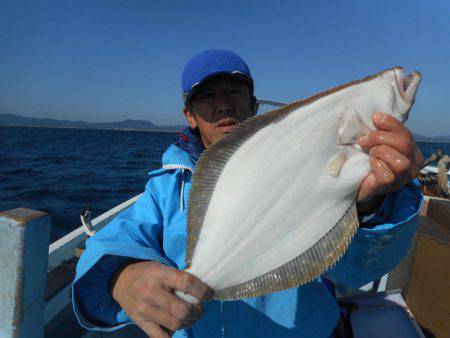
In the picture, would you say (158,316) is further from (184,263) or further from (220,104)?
(220,104)

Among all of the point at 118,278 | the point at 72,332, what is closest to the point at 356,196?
the point at 118,278

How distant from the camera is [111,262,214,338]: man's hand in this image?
45.2 inches

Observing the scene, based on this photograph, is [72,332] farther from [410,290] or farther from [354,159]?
[410,290]

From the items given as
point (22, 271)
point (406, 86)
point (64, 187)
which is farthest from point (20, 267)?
point (64, 187)

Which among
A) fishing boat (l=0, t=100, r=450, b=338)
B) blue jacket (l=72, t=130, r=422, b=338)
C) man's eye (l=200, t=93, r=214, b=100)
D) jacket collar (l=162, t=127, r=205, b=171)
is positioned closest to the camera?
blue jacket (l=72, t=130, r=422, b=338)

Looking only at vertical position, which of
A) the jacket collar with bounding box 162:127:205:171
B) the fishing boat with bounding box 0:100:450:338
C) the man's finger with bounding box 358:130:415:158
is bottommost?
the fishing boat with bounding box 0:100:450:338

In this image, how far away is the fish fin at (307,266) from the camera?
1261 millimetres

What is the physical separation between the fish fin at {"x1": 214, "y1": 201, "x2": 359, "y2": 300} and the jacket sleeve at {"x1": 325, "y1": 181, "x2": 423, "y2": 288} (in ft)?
0.35

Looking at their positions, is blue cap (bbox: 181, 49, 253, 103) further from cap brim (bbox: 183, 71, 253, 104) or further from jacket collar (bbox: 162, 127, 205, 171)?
jacket collar (bbox: 162, 127, 205, 171)

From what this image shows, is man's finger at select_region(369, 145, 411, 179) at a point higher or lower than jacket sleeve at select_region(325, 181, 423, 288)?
higher

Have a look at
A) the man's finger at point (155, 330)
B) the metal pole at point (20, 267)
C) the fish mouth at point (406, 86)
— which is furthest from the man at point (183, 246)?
the metal pole at point (20, 267)

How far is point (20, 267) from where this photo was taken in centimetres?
153

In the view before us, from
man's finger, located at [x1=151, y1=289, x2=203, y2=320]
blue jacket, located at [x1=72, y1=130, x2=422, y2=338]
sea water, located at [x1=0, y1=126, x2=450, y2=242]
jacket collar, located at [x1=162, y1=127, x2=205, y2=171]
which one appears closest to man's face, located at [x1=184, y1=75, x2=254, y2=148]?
jacket collar, located at [x1=162, y1=127, x2=205, y2=171]

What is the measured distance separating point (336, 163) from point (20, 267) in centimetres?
156
